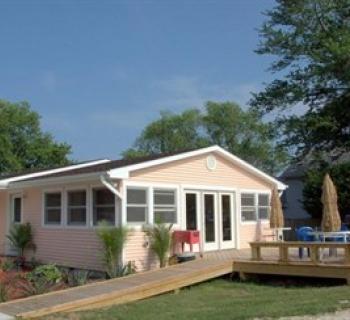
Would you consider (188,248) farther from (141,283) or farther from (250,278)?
(141,283)

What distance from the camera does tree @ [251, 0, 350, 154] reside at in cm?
2653

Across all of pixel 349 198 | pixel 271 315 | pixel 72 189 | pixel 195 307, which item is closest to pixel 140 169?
pixel 72 189

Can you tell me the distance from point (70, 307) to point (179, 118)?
52.9 metres

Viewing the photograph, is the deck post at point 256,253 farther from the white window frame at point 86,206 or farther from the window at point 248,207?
the window at point 248,207

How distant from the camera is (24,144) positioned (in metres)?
50.5

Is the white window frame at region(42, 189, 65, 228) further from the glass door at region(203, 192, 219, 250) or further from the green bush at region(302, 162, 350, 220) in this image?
the green bush at region(302, 162, 350, 220)

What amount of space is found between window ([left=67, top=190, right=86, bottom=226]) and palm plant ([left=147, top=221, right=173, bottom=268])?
2234mm

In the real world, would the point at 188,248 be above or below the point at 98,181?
below

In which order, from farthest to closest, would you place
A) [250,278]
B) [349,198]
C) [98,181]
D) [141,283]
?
[349,198]
[98,181]
[250,278]
[141,283]

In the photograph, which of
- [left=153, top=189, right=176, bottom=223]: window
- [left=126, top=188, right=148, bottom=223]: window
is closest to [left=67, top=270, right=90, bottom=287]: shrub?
[left=126, top=188, right=148, bottom=223]: window

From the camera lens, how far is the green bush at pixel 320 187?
27797 mm

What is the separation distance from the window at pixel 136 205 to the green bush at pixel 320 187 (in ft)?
49.2

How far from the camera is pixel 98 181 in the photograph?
51.8 feet

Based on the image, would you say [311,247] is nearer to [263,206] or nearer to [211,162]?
[211,162]
